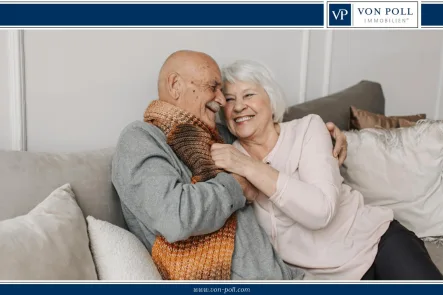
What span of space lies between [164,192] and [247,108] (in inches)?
19.3

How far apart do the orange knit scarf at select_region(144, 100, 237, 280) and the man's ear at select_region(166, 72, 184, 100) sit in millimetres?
49

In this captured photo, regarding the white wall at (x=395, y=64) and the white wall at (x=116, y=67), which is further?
the white wall at (x=395, y=64)

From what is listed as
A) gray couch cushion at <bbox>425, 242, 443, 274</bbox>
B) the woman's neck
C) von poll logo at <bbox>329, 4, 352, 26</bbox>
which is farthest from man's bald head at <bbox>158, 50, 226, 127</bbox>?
gray couch cushion at <bbox>425, 242, 443, 274</bbox>

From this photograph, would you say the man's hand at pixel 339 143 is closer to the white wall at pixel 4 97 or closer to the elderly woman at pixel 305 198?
the elderly woman at pixel 305 198

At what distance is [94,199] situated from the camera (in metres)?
1.38

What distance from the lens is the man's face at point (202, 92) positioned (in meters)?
1.45

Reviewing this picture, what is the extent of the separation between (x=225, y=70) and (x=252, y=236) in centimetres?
54

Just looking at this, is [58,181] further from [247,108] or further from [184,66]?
[247,108]

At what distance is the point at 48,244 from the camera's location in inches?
43.9

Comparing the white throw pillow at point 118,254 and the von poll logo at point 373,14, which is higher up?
the von poll logo at point 373,14

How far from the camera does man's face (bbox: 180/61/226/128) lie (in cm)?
145

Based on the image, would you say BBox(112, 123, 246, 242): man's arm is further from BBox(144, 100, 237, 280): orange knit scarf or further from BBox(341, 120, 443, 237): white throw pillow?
BBox(341, 120, 443, 237): white throw pillow
